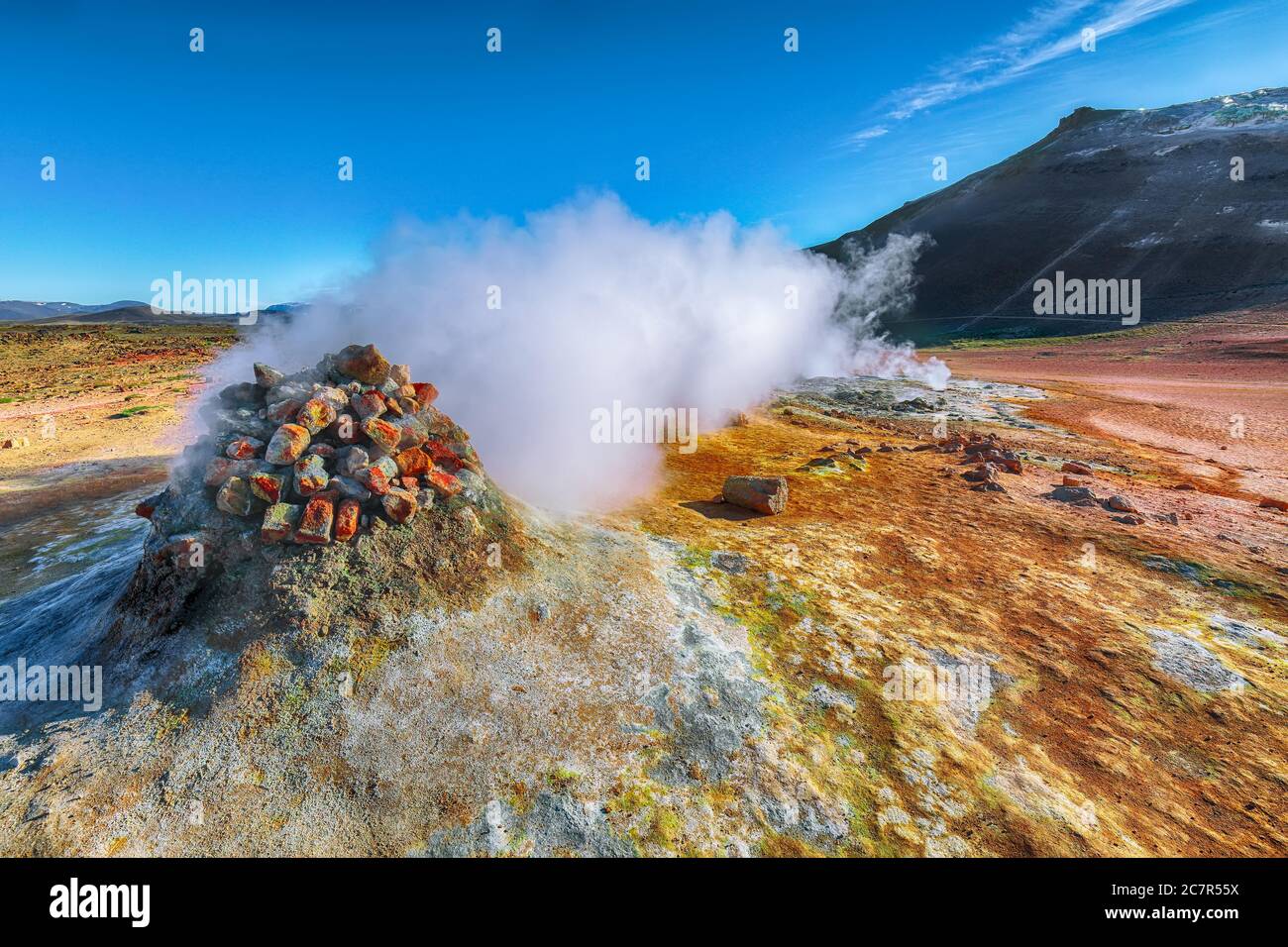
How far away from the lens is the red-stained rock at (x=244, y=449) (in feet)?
15.4

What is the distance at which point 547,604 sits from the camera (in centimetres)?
492

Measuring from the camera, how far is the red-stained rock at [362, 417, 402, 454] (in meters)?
4.96

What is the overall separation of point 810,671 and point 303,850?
3.59 meters

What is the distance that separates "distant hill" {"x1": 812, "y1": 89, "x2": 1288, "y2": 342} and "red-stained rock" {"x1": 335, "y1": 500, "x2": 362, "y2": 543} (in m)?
56.3

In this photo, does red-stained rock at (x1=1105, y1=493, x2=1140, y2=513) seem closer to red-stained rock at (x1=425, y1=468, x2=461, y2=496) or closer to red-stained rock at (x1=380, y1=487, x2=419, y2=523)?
red-stained rock at (x1=425, y1=468, x2=461, y2=496)

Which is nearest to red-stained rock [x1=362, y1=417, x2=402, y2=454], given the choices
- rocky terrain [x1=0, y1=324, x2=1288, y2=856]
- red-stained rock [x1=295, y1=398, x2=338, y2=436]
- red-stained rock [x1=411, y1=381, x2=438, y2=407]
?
red-stained rock [x1=295, y1=398, x2=338, y2=436]

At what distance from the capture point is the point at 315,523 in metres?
4.38

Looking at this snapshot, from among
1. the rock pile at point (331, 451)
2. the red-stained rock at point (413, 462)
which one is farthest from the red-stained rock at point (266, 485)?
the red-stained rock at point (413, 462)

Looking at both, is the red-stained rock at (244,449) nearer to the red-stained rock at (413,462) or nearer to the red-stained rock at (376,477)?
the red-stained rock at (376,477)

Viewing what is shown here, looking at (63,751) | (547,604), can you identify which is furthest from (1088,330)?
(63,751)

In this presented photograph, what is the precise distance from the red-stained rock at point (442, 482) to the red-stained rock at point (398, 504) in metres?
0.34

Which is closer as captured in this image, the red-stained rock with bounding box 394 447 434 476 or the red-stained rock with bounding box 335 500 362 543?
the red-stained rock with bounding box 335 500 362 543

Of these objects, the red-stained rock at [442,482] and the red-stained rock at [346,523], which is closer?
the red-stained rock at [346,523]

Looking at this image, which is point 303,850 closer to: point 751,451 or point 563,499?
point 563,499
